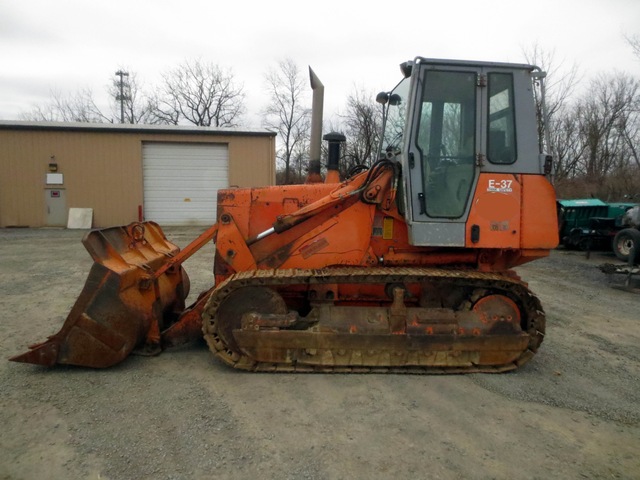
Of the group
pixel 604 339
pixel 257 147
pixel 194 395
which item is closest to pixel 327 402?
pixel 194 395

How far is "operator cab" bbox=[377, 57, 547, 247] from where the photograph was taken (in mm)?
4227

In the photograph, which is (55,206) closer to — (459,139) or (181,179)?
(181,179)

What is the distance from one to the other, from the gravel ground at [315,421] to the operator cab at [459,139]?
147 cm

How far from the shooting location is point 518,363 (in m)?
4.22

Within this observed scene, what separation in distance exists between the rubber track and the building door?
1642 centimetres

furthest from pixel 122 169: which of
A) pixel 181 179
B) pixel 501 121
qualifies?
pixel 501 121

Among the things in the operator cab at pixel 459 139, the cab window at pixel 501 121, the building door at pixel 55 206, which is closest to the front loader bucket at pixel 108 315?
the operator cab at pixel 459 139

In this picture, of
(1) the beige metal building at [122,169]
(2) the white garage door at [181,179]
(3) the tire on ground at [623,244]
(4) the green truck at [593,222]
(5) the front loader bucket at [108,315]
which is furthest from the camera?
(2) the white garage door at [181,179]

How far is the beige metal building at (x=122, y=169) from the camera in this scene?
57.3 ft

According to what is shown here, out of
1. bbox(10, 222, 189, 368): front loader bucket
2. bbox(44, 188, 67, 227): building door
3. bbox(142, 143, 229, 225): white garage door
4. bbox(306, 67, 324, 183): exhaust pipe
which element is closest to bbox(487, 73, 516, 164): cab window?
bbox(306, 67, 324, 183): exhaust pipe

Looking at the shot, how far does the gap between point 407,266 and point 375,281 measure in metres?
0.49

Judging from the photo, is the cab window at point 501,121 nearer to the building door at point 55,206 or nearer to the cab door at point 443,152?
the cab door at point 443,152

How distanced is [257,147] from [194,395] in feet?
51.1

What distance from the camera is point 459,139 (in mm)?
4281
